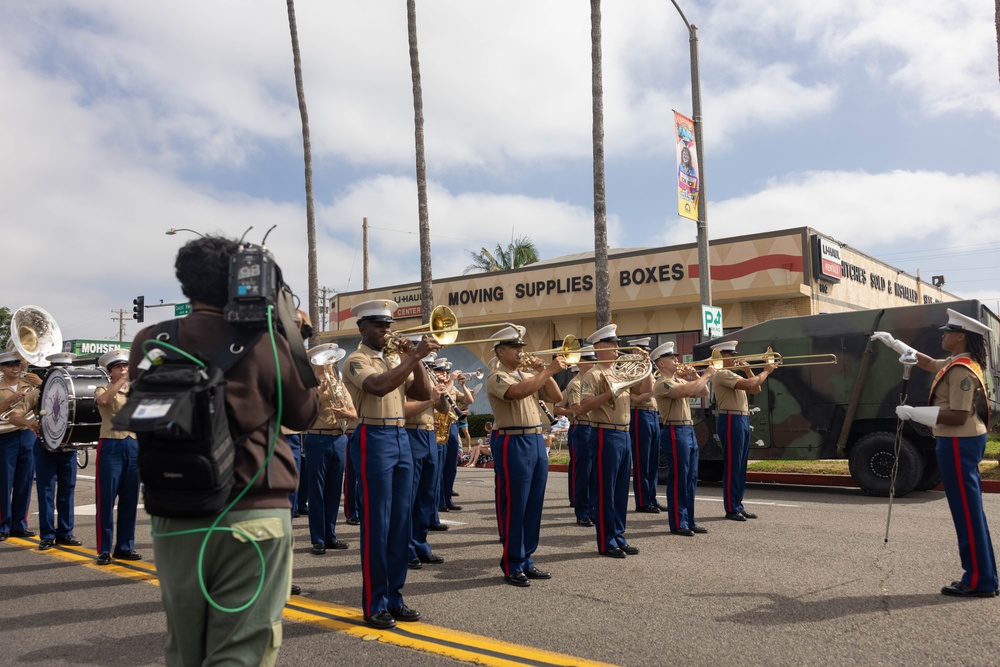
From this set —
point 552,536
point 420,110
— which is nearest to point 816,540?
point 552,536

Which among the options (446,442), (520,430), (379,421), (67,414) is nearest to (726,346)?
(446,442)

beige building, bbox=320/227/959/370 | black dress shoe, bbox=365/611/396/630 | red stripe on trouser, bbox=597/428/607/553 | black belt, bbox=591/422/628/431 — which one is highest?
beige building, bbox=320/227/959/370

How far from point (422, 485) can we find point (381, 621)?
266cm

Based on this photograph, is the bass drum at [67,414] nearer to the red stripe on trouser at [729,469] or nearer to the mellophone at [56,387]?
the mellophone at [56,387]

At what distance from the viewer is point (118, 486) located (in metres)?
7.71

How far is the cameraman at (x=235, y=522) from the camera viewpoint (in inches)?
107

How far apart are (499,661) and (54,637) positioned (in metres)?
2.87

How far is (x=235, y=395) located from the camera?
2.77 metres

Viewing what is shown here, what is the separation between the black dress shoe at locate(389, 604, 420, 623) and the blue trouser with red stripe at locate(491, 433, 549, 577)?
1216 millimetres

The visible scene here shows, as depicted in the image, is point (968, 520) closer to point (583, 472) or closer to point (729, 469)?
point (729, 469)

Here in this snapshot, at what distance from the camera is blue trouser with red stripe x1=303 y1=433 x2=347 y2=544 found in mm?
8062

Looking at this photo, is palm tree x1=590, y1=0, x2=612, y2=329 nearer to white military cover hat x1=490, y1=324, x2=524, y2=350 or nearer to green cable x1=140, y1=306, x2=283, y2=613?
white military cover hat x1=490, y1=324, x2=524, y2=350

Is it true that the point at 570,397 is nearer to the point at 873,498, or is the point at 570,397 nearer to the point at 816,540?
the point at 816,540

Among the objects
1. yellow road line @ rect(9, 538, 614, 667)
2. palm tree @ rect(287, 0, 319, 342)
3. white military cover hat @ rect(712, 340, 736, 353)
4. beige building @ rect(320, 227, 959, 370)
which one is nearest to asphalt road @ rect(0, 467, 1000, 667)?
yellow road line @ rect(9, 538, 614, 667)
